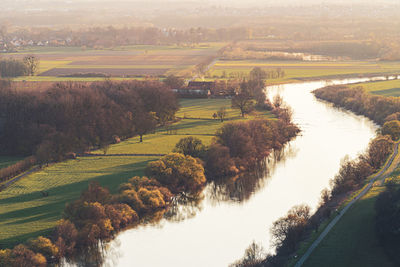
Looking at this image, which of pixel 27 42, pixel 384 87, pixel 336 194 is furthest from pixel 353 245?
pixel 27 42

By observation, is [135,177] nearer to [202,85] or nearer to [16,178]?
[16,178]

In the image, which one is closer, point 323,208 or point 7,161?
point 323,208

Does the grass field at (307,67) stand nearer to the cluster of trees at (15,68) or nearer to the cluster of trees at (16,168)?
the cluster of trees at (15,68)

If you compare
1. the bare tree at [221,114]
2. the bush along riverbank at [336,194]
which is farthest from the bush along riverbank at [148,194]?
the bush along riverbank at [336,194]

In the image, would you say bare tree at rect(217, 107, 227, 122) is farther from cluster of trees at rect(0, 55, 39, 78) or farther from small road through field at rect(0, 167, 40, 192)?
cluster of trees at rect(0, 55, 39, 78)

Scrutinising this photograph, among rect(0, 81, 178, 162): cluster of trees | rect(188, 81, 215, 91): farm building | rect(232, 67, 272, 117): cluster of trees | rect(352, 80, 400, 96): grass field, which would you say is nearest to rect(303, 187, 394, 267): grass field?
rect(0, 81, 178, 162): cluster of trees
